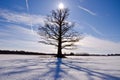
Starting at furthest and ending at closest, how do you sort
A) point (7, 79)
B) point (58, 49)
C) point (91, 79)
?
point (58, 49) → point (91, 79) → point (7, 79)

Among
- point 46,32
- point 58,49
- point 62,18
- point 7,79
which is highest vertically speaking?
point 62,18

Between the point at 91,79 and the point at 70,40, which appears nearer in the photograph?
the point at 91,79

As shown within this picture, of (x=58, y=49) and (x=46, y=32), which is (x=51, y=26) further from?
(x=58, y=49)

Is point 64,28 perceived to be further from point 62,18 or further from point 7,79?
point 7,79

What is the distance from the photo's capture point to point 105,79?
565 centimetres

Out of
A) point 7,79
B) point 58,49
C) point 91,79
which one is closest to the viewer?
point 7,79

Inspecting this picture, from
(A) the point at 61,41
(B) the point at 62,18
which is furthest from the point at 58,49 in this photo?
(B) the point at 62,18

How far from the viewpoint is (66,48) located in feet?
83.4

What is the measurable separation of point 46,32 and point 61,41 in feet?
8.53

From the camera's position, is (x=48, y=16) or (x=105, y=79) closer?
(x=105, y=79)

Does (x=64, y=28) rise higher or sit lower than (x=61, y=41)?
higher

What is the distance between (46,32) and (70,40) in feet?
12.4

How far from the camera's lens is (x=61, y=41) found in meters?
24.8

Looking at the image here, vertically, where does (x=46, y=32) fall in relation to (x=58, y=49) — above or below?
above
